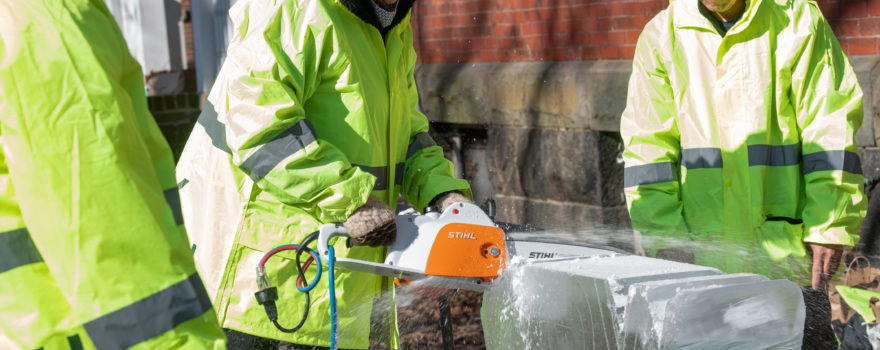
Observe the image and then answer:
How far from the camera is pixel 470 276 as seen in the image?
9.02 feet

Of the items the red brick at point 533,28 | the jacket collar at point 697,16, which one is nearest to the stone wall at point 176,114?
the red brick at point 533,28

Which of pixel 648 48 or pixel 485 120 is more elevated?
pixel 648 48

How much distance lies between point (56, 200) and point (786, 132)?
260cm

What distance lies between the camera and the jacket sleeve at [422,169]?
3131 mm

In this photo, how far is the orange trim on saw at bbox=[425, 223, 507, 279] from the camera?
270 cm

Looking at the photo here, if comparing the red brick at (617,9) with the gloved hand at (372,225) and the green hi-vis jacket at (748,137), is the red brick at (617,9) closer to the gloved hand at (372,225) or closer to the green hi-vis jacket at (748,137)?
the green hi-vis jacket at (748,137)

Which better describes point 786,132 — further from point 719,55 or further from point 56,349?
point 56,349

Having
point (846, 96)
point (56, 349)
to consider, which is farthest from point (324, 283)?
point (846, 96)

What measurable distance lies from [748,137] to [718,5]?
0.48 m

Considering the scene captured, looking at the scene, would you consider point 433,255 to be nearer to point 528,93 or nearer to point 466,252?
point 466,252

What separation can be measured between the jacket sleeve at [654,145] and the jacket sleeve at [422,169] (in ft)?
2.29

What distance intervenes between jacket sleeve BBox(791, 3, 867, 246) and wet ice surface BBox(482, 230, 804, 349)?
0.98 m

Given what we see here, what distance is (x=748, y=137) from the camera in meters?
3.29

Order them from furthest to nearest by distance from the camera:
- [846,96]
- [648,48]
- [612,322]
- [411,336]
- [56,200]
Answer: [411,336] < [648,48] < [846,96] < [612,322] < [56,200]
